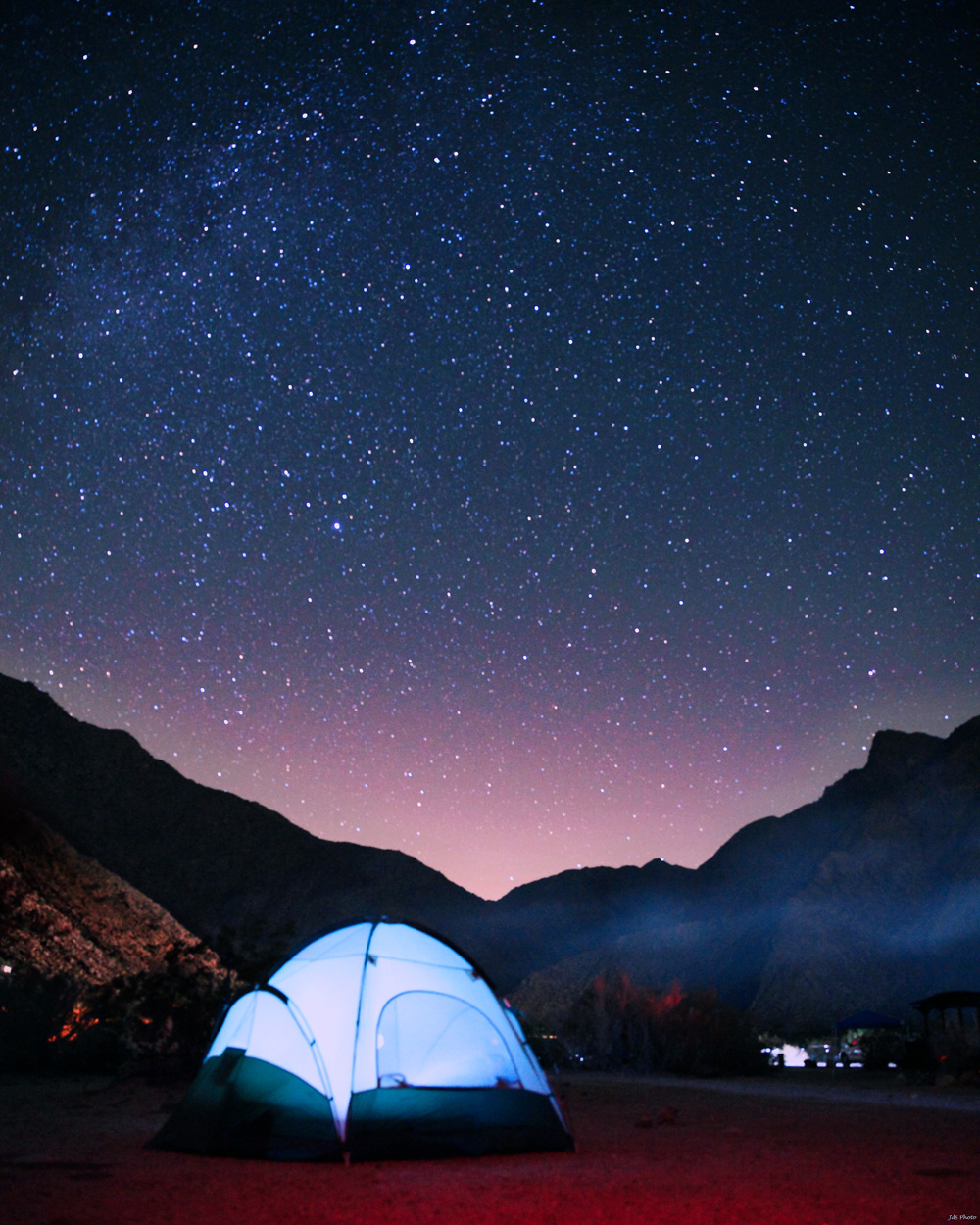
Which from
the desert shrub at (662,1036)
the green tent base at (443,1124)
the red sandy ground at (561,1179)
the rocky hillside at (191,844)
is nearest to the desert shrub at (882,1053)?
the desert shrub at (662,1036)

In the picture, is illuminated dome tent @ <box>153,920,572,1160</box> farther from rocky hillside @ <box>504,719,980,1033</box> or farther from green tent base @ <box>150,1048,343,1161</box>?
rocky hillside @ <box>504,719,980,1033</box>

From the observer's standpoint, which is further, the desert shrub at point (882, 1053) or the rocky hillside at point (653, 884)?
the rocky hillside at point (653, 884)

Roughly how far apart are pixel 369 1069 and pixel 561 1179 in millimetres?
1636

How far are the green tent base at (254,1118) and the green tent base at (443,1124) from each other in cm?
24

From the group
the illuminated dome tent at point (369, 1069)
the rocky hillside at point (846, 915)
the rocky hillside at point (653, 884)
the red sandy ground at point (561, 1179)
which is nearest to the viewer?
the red sandy ground at point (561, 1179)

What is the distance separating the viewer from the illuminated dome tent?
696cm

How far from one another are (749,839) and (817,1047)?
46.1m

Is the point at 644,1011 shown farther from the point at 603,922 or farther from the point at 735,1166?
the point at 603,922

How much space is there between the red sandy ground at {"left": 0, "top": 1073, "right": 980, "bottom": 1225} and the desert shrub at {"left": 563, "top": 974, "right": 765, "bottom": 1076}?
1101 cm

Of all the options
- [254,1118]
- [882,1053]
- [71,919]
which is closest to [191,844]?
[71,919]

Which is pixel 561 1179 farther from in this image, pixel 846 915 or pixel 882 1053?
pixel 846 915

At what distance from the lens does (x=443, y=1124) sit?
707 centimetres

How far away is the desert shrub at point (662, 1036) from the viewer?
2056 cm

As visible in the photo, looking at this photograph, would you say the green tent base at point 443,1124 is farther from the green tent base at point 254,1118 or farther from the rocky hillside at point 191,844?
the rocky hillside at point 191,844
